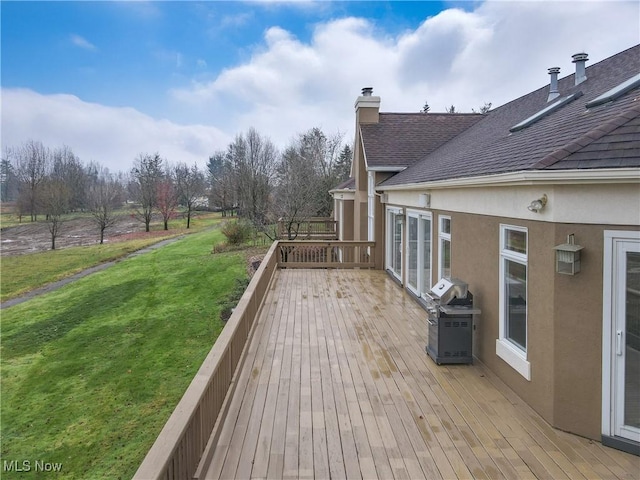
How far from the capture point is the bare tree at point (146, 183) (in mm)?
41281

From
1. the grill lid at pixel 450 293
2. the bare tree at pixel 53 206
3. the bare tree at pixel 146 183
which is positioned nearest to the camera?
the grill lid at pixel 450 293

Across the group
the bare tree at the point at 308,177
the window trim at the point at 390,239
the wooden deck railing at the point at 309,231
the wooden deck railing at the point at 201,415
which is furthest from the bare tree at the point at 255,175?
the wooden deck railing at the point at 201,415

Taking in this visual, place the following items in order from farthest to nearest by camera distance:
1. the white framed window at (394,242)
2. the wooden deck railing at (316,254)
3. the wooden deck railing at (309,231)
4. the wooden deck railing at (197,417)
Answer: the wooden deck railing at (309,231), the wooden deck railing at (316,254), the white framed window at (394,242), the wooden deck railing at (197,417)

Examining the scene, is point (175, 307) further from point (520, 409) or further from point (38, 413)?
point (520, 409)

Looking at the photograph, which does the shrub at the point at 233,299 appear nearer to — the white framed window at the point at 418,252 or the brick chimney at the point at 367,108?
the white framed window at the point at 418,252

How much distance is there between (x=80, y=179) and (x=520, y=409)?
6126cm

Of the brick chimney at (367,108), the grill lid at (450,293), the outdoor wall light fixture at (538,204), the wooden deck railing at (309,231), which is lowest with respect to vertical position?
Result: the grill lid at (450,293)

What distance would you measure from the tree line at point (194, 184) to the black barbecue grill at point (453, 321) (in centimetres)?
1587

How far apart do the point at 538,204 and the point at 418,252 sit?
5.12m

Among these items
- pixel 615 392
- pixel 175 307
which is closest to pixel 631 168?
pixel 615 392

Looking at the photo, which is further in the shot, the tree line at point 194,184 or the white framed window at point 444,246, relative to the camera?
the tree line at point 194,184

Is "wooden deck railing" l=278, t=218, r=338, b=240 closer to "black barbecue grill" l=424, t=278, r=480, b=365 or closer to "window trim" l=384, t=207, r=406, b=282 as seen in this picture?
"window trim" l=384, t=207, r=406, b=282

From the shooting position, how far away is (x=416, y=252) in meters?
9.30

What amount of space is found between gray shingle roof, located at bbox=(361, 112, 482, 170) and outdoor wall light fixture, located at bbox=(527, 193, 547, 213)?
29.6 feet
